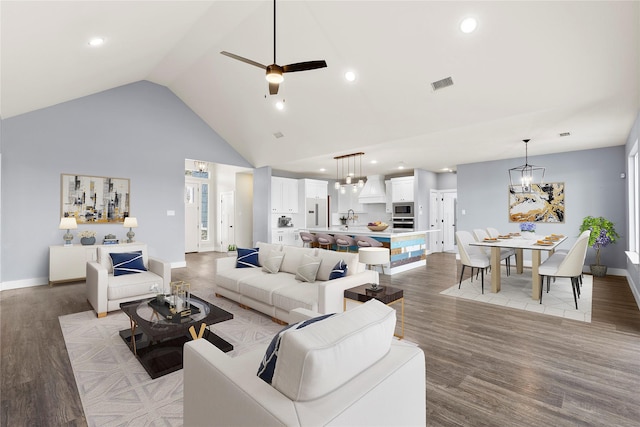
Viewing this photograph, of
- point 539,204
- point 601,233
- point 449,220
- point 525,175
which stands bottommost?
point 601,233

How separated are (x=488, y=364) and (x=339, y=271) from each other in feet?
5.37

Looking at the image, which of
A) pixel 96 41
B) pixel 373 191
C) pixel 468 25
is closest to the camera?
pixel 468 25

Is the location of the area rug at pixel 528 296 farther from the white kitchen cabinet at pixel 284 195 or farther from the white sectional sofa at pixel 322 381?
the white kitchen cabinet at pixel 284 195

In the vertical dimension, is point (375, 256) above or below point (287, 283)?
above

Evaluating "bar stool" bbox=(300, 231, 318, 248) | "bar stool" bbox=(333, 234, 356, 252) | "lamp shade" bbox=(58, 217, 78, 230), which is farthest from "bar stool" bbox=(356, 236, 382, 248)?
"lamp shade" bbox=(58, 217, 78, 230)

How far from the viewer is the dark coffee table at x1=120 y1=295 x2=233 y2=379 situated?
8.18 feet

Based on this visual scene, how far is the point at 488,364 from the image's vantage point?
2625 millimetres

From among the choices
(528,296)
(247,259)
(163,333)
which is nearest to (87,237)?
(247,259)

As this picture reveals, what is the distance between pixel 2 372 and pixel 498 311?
519 cm

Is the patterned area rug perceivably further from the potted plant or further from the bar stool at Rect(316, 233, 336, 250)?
the potted plant

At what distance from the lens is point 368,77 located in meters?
4.51

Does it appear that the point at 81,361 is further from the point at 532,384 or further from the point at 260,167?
the point at 260,167

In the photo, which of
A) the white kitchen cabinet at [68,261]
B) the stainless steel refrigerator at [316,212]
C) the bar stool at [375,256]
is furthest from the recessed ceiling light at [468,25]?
the stainless steel refrigerator at [316,212]

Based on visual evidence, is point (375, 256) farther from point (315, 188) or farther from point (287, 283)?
point (315, 188)
